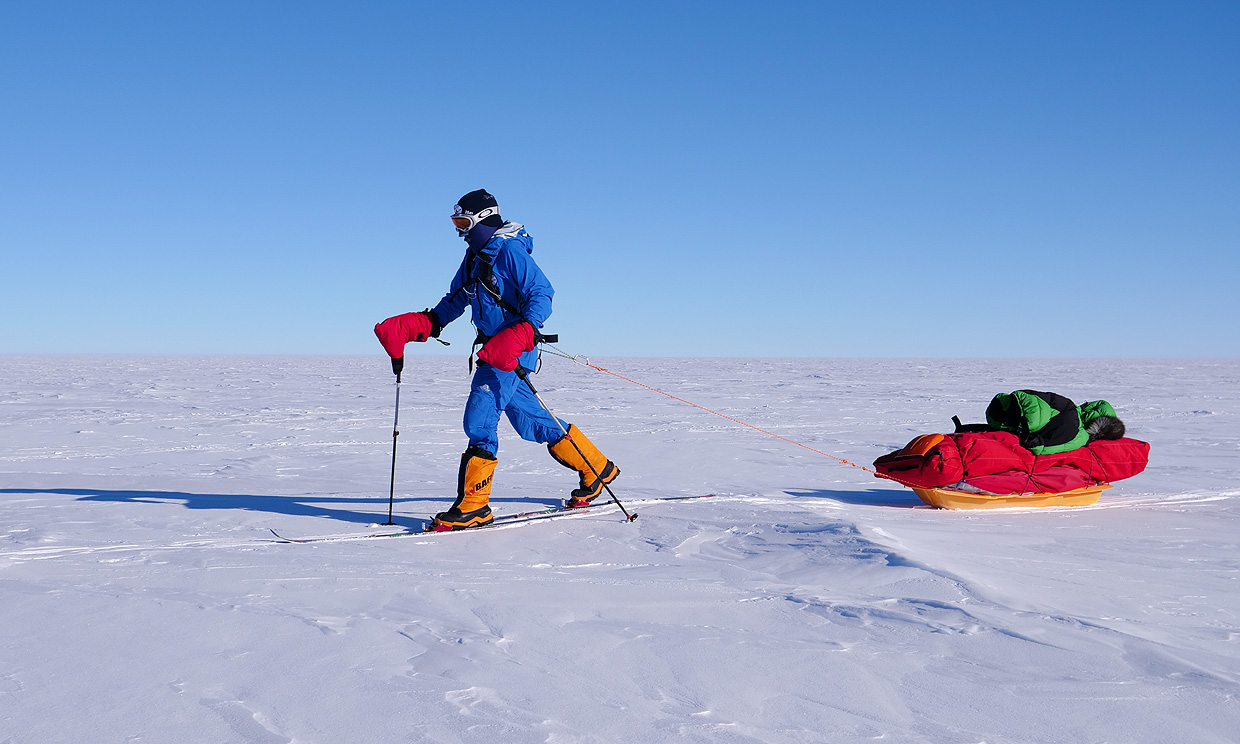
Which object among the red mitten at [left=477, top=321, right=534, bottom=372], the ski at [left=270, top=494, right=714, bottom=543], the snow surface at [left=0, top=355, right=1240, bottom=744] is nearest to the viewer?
the snow surface at [left=0, top=355, right=1240, bottom=744]

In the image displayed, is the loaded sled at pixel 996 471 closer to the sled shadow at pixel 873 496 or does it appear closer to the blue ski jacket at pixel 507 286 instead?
the sled shadow at pixel 873 496

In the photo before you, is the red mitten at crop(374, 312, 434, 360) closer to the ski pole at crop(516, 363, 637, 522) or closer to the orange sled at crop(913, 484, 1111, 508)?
the ski pole at crop(516, 363, 637, 522)

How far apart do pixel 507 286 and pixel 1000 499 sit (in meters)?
2.91

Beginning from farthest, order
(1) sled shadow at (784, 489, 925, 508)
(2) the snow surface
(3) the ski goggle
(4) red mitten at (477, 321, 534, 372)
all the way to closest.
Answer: (1) sled shadow at (784, 489, 925, 508)
(3) the ski goggle
(4) red mitten at (477, 321, 534, 372)
(2) the snow surface

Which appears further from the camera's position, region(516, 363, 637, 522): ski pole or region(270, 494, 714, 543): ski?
region(516, 363, 637, 522): ski pole

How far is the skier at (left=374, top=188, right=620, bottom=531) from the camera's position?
3947 millimetres

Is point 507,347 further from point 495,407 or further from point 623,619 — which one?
point 623,619

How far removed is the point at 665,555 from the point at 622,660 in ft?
4.20

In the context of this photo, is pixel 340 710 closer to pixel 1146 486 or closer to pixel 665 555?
pixel 665 555

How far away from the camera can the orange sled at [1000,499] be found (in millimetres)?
4539

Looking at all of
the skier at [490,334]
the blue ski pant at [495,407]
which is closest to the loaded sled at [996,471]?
the skier at [490,334]

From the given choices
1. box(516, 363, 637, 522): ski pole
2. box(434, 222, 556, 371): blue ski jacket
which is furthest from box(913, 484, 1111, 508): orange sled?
A: box(434, 222, 556, 371): blue ski jacket

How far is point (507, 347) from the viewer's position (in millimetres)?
3857

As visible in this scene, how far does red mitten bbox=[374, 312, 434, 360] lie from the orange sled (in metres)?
2.88
